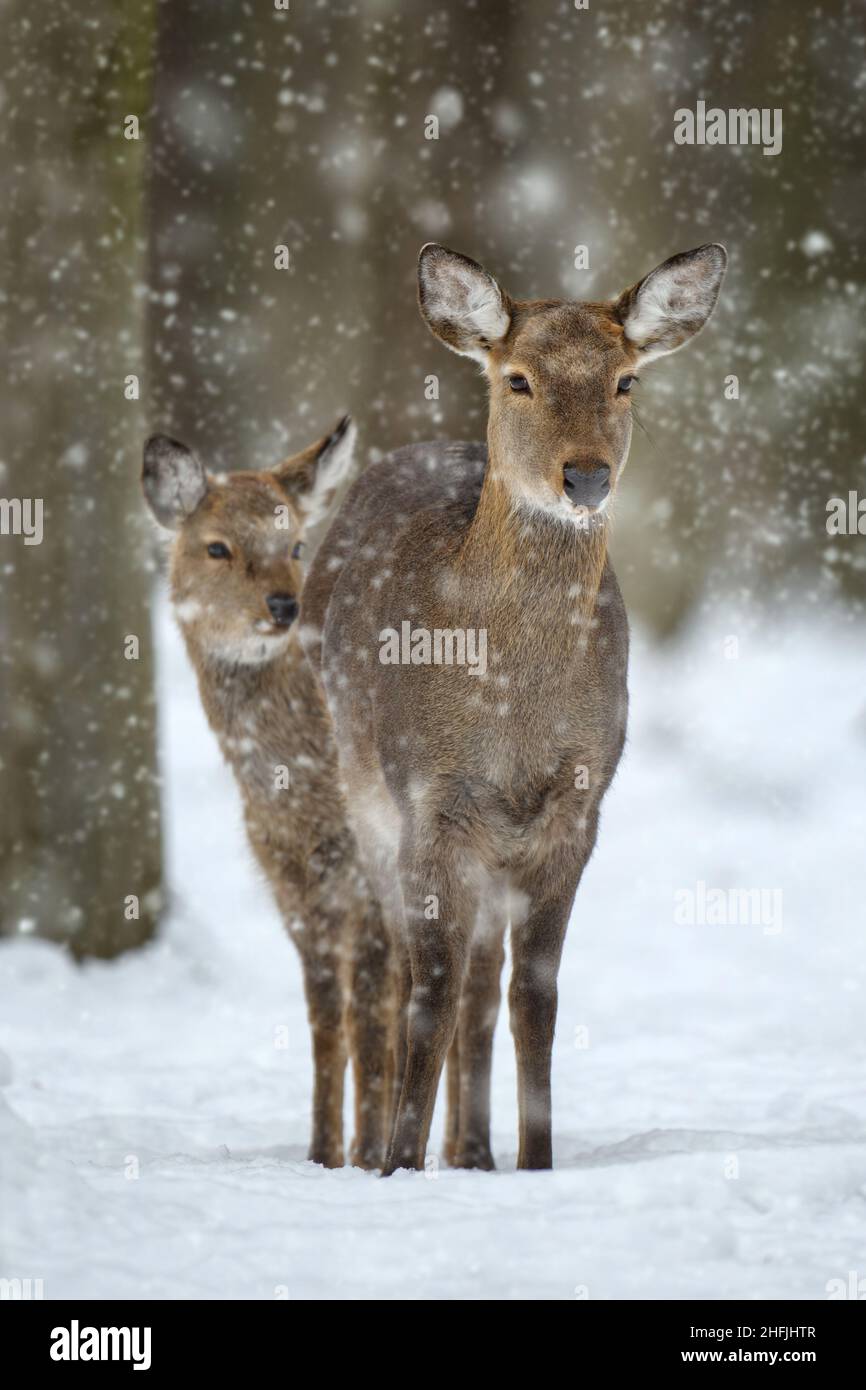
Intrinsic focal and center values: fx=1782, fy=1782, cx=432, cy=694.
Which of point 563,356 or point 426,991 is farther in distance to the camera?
point 426,991

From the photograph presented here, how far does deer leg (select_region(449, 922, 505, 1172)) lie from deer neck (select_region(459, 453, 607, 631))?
4.75ft

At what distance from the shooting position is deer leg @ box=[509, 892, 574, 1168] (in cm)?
525

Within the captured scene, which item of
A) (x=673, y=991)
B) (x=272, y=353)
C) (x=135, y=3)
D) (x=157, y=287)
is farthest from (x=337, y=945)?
(x=157, y=287)

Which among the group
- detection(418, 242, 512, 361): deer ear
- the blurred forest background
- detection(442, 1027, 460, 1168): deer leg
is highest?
the blurred forest background

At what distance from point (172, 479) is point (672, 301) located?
7.20ft

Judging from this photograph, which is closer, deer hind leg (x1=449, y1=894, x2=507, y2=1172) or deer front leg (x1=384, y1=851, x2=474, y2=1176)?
deer front leg (x1=384, y1=851, x2=474, y2=1176)

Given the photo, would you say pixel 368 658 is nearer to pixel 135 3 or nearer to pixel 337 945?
pixel 337 945

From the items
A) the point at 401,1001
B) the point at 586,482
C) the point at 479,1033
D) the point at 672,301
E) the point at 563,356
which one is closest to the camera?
the point at 586,482

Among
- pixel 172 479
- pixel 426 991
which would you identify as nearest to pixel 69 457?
pixel 172 479

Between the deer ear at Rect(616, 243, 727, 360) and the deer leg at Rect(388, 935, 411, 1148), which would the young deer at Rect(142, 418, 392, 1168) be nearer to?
the deer leg at Rect(388, 935, 411, 1148)

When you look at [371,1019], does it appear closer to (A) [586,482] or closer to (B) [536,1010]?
(B) [536,1010]

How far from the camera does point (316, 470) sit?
687cm

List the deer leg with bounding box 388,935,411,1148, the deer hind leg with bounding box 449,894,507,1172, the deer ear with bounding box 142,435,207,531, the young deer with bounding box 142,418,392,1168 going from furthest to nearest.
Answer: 1. the deer ear with bounding box 142,435,207,531
2. the young deer with bounding box 142,418,392,1168
3. the deer hind leg with bounding box 449,894,507,1172
4. the deer leg with bounding box 388,935,411,1148

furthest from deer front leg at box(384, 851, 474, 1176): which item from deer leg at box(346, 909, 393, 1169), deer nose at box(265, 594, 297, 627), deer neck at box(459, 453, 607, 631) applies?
deer nose at box(265, 594, 297, 627)
